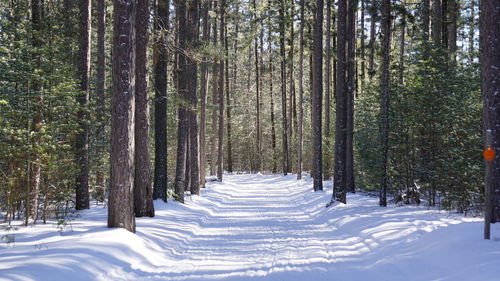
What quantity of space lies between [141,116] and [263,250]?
533 centimetres

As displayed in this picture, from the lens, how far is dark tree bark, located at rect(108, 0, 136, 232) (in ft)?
28.0

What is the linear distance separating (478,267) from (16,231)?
8.70 metres

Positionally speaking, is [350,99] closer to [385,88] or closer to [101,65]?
[385,88]

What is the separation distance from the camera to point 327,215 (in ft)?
42.3

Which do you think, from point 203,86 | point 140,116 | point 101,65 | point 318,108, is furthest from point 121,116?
point 203,86

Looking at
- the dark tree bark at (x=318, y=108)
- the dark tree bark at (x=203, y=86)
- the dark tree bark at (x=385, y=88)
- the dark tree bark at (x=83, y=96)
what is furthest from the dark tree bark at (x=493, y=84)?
the dark tree bark at (x=203, y=86)

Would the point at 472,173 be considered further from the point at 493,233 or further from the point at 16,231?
the point at 16,231

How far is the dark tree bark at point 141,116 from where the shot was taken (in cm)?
1140

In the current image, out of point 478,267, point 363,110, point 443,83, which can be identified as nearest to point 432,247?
point 478,267

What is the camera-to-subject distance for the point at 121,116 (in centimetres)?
857

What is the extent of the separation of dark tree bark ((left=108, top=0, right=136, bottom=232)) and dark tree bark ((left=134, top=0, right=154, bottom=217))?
2.75 m

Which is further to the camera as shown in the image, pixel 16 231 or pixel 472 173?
pixel 472 173

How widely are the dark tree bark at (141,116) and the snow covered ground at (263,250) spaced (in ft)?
1.98

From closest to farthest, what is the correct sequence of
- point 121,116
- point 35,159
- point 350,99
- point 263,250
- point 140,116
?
point 263,250
point 121,116
point 35,159
point 140,116
point 350,99
